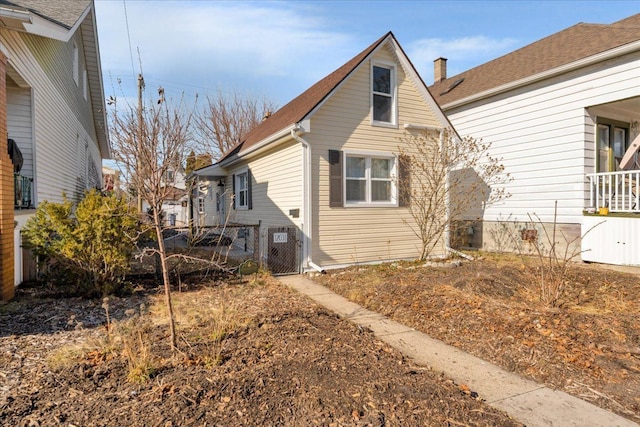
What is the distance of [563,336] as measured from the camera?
13.4ft

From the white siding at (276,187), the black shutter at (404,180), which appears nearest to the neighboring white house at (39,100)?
the white siding at (276,187)

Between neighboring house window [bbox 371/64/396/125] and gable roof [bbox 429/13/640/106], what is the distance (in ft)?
12.6

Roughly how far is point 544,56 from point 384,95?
19.0 feet

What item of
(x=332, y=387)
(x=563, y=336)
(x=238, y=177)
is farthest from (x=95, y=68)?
(x=563, y=336)

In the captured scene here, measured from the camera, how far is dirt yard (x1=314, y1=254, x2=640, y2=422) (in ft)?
11.1

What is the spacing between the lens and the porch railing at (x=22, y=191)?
6199 mm

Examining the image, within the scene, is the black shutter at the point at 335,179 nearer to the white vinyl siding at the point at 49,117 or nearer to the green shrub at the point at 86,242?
the green shrub at the point at 86,242

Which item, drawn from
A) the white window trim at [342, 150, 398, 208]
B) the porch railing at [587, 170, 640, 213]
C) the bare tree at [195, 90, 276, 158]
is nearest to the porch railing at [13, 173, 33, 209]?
the white window trim at [342, 150, 398, 208]

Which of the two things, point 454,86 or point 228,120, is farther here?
point 228,120

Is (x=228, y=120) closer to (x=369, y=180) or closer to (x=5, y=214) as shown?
(x=369, y=180)

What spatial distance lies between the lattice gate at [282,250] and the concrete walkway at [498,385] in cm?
372

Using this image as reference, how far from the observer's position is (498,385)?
3260 millimetres

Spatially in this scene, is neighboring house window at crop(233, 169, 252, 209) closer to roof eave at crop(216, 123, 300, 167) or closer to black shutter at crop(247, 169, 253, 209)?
black shutter at crop(247, 169, 253, 209)

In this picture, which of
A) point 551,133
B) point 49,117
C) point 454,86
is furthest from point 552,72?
point 49,117
